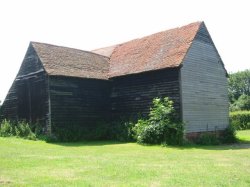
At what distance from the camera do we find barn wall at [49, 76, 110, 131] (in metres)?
27.6

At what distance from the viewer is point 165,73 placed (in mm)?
26969

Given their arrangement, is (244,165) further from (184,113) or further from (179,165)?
(184,113)

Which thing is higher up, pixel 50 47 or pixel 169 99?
pixel 50 47

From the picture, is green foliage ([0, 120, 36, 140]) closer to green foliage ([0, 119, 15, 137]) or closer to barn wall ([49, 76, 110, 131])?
green foliage ([0, 119, 15, 137])

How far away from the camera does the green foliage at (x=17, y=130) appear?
28.4 m

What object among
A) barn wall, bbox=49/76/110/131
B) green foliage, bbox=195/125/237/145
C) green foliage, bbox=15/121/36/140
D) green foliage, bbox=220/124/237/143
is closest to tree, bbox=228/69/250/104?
green foliage, bbox=220/124/237/143

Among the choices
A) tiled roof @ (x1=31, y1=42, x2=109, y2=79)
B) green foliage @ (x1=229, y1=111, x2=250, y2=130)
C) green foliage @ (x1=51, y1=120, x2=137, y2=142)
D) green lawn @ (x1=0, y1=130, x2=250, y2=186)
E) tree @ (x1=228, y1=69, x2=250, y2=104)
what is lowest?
green lawn @ (x1=0, y1=130, x2=250, y2=186)

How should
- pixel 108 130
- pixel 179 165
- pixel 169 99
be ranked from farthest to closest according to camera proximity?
pixel 108 130 < pixel 169 99 < pixel 179 165

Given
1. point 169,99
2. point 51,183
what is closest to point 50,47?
point 169,99

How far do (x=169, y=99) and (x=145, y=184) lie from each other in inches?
651

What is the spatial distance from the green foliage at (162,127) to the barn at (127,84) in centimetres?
93

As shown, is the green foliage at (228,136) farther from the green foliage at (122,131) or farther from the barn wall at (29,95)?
the barn wall at (29,95)

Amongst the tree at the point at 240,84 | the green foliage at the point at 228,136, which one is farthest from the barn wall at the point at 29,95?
the tree at the point at 240,84

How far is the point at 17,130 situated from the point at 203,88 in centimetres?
1485
